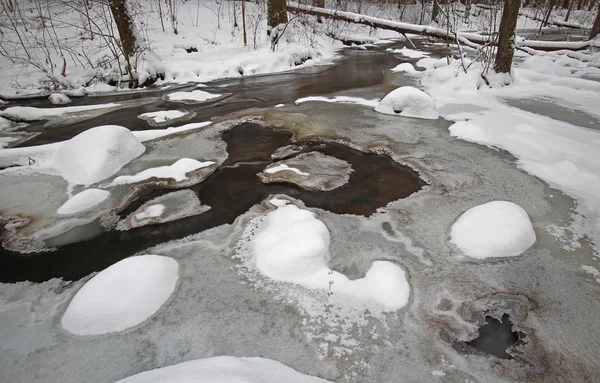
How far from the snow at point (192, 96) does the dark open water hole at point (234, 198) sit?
2.55 m

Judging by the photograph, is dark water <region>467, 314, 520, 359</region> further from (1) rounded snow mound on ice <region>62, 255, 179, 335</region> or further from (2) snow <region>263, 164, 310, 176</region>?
(2) snow <region>263, 164, 310, 176</region>

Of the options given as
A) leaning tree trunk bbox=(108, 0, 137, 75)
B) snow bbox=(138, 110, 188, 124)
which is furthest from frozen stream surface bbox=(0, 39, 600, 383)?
leaning tree trunk bbox=(108, 0, 137, 75)

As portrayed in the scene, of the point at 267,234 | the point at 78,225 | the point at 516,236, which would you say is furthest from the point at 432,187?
the point at 78,225

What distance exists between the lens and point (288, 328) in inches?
76.2

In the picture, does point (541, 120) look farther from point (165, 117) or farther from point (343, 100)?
point (165, 117)

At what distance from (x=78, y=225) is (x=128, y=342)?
5.45 ft

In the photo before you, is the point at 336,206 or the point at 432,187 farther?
the point at 432,187

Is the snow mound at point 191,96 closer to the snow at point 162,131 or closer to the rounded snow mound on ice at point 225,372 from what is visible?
the snow at point 162,131

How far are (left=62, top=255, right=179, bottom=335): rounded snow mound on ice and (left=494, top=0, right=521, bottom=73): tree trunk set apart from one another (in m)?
7.22

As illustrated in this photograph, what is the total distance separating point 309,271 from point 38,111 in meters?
6.59

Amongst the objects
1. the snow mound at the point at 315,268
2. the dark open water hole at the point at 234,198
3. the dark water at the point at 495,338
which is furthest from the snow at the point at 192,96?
the dark water at the point at 495,338

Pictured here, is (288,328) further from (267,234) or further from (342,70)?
(342,70)

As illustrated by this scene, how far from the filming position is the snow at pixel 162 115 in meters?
5.62

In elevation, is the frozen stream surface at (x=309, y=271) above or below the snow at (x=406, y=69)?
below
